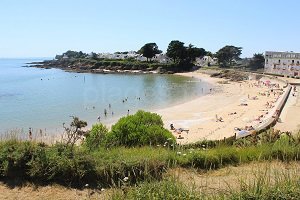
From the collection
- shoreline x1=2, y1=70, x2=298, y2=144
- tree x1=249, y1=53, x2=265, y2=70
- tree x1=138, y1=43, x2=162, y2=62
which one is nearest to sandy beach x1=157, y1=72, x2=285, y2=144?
shoreline x1=2, y1=70, x2=298, y2=144

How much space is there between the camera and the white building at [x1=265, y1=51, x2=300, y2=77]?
87944 millimetres

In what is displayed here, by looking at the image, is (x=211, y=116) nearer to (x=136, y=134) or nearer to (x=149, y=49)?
(x=136, y=134)

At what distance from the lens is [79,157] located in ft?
24.3

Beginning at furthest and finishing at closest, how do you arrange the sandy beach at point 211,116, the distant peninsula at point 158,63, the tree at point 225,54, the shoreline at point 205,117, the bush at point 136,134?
the tree at point 225,54 → the distant peninsula at point 158,63 → the sandy beach at point 211,116 → the shoreline at point 205,117 → the bush at point 136,134

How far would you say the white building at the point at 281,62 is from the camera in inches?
3462

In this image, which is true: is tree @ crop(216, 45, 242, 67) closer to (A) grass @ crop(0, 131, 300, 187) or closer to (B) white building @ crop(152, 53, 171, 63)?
(B) white building @ crop(152, 53, 171, 63)

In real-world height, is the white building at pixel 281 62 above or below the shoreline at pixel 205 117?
above

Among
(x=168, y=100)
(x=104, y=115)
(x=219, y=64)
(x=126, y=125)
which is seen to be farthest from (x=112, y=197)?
(x=219, y=64)

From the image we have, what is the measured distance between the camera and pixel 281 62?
90.9 m

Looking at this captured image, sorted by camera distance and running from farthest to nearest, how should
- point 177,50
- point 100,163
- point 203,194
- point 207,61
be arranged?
point 207,61, point 177,50, point 100,163, point 203,194

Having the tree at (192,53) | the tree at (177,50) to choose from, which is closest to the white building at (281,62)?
the tree at (192,53)

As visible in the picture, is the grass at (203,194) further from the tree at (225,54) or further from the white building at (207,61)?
the white building at (207,61)

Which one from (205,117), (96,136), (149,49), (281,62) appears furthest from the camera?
(149,49)

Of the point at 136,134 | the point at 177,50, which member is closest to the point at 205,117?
the point at 136,134
